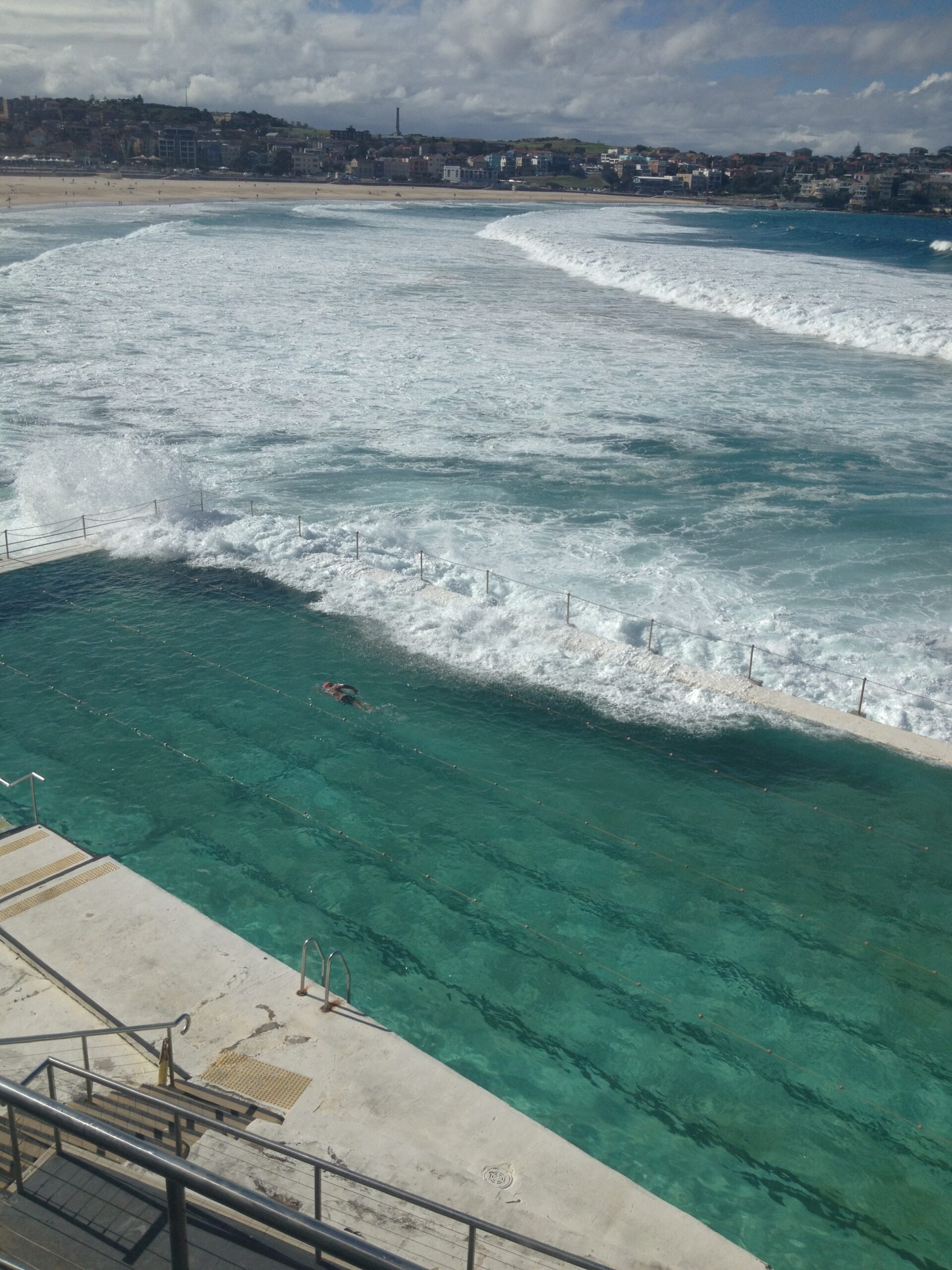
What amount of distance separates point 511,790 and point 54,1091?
379 inches

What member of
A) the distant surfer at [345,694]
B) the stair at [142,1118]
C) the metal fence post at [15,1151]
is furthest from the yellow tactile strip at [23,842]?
the metal fence post at [15,1151]

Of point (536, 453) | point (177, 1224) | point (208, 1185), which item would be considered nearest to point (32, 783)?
point (177, 1224)

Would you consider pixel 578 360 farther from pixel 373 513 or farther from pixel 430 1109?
pixel 430 1109

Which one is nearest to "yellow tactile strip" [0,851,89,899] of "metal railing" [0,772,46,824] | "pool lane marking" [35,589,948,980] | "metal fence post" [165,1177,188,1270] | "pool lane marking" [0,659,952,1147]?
"metal railing" [0,772,46,824]

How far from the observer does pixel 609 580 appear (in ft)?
81.8

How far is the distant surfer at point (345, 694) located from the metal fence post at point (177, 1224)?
15.5 metres

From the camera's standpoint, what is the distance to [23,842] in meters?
14.8

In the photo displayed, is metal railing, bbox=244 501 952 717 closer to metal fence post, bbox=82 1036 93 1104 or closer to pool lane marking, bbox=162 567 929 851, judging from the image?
pool lane marking, bbox=162 567 929 851

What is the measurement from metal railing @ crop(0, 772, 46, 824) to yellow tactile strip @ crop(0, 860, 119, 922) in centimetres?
145

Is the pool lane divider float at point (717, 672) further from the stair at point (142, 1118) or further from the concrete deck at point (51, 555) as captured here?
the stair at point (142, 1118)

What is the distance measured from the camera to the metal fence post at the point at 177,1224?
11.7 feet

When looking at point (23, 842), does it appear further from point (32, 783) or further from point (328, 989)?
point (328, 989)

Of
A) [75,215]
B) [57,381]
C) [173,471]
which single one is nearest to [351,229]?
[75,215]

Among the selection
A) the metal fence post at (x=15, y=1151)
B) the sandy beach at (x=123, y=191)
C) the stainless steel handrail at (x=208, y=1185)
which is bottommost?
the metal fence post at (x=15, y=1151)
